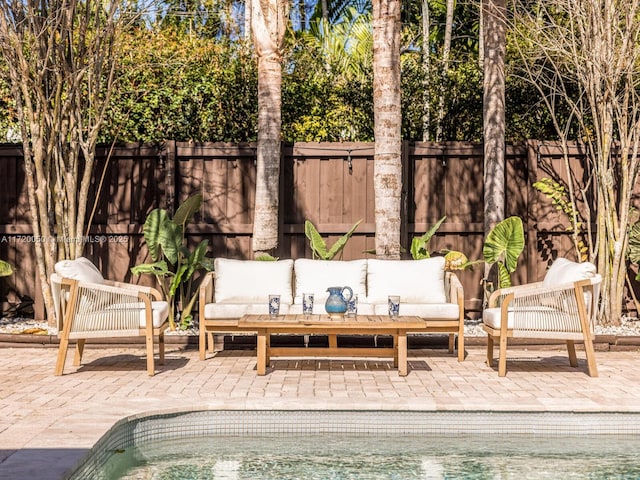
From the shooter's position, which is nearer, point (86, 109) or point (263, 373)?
point (263, 373)

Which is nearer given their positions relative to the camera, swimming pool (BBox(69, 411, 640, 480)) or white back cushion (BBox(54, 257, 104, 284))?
swimming pool (BBox(69, 411, 640, 480))

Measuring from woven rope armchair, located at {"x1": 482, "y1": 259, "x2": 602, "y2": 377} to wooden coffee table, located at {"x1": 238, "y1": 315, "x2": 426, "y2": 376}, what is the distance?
2.05 ft

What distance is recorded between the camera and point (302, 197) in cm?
886

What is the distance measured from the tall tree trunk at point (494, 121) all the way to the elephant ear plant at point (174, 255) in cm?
283

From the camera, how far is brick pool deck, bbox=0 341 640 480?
13.4 feet

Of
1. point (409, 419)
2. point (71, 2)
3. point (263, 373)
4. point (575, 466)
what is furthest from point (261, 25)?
point (575, 466)

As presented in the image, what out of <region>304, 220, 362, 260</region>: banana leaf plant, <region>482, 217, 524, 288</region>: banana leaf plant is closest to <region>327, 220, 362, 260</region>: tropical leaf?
<region>304, 220, 362, 260</region>: banana leaf plant

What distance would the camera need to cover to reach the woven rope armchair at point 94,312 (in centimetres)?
600

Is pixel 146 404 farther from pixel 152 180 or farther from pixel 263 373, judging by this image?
pixel 152 180

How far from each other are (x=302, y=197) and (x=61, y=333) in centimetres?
346

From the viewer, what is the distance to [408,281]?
719 cm

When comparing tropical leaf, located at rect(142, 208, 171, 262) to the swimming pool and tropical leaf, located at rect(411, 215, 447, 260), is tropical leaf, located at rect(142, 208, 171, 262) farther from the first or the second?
the swimming pool

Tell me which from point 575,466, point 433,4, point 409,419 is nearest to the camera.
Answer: point 575,466

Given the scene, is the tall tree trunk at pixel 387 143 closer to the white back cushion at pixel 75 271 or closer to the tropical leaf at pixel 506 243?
the tropical leaf at pixel 506 243
